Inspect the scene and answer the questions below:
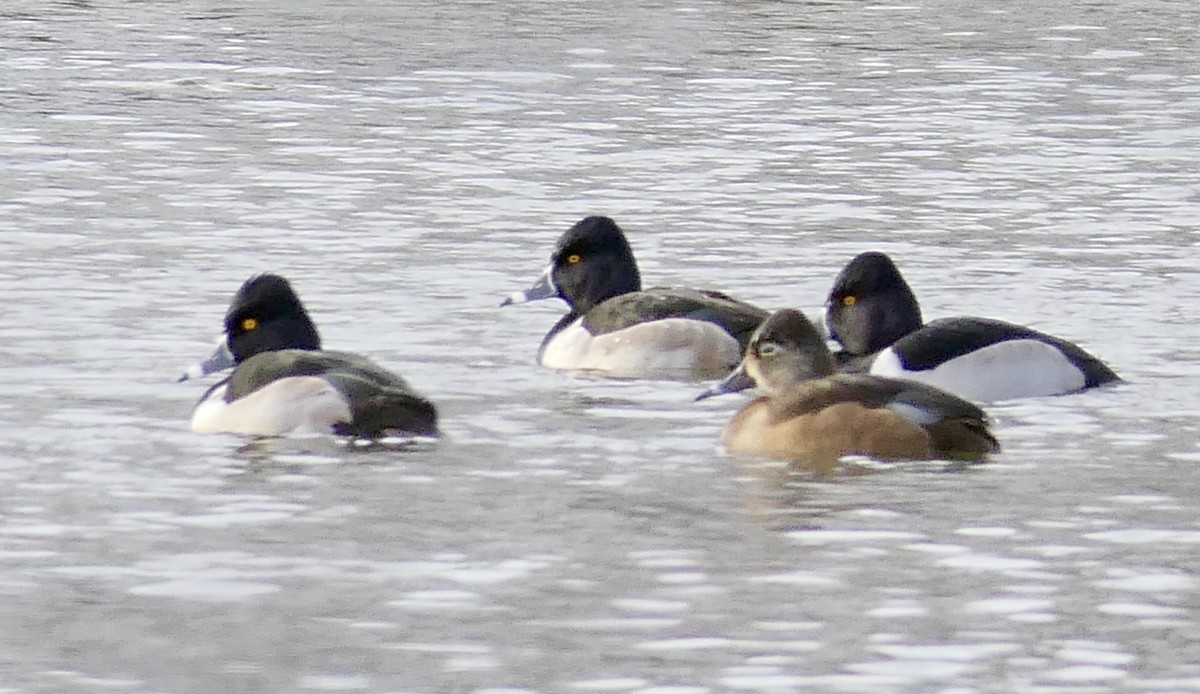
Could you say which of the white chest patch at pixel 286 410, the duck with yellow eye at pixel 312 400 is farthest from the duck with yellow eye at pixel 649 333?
the white chest patch at pixel 286 410

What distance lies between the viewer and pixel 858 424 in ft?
38.7

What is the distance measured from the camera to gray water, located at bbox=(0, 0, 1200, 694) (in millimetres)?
8930

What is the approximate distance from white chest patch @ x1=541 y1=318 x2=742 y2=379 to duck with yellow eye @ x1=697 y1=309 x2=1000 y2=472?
237cm

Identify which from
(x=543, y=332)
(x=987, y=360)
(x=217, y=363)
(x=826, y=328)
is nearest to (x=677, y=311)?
(x=826, y=328)

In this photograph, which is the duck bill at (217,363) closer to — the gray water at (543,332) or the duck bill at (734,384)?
the gray water at (543,332)

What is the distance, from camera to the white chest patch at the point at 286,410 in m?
12.1

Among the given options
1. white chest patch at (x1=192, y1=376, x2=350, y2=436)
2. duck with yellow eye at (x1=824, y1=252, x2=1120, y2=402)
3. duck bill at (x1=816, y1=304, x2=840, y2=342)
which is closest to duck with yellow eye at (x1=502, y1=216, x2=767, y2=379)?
duck bill at (x1=816, y1=304, x2=840, y2=342)

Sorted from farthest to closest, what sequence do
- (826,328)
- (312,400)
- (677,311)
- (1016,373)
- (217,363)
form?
(677,311)
(826,328)
(1016,373)
(217,363)
(312,400)

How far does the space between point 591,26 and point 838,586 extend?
74.8 ft

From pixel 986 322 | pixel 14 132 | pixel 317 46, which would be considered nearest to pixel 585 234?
pixel 986 322

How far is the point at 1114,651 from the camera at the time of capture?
28.6 ft

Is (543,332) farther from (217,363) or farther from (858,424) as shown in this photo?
(858,424)

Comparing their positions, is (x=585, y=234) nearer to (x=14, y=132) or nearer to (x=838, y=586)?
(x=838, y=586)

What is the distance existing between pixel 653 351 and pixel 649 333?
110 mm
